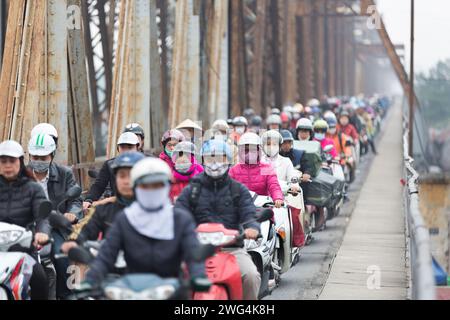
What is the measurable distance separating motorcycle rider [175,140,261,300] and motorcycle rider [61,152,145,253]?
0.99m

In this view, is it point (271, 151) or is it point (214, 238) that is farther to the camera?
point (271, 151)

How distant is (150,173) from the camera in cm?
626

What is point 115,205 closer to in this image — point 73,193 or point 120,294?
point 73,193

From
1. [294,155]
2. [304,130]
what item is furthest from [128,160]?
[304,130]


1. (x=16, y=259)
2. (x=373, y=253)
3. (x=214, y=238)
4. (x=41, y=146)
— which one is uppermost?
(x=41, y=146)

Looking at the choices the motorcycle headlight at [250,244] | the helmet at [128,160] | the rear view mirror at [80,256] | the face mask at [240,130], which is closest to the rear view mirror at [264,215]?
the motorcycle headlight at [250,244]

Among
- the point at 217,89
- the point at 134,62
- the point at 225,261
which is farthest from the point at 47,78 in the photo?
the point at 217,89

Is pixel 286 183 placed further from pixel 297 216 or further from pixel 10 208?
pixel 10 208

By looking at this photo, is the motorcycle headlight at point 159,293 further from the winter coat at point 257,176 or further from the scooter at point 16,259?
the winter coat at point 257,176

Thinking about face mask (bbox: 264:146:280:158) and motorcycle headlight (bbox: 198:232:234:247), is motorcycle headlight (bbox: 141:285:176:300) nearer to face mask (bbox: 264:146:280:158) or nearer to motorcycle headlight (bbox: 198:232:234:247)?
motorcycle headlight (bbox: 198:232:234:247)

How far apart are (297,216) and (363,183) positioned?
1310 centimetres

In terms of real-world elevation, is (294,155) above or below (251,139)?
below

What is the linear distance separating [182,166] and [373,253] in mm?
4703

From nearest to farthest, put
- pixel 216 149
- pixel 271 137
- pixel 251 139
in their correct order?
1. pixel 216 149
2. pixel 251 139
3. pixel 271 137
